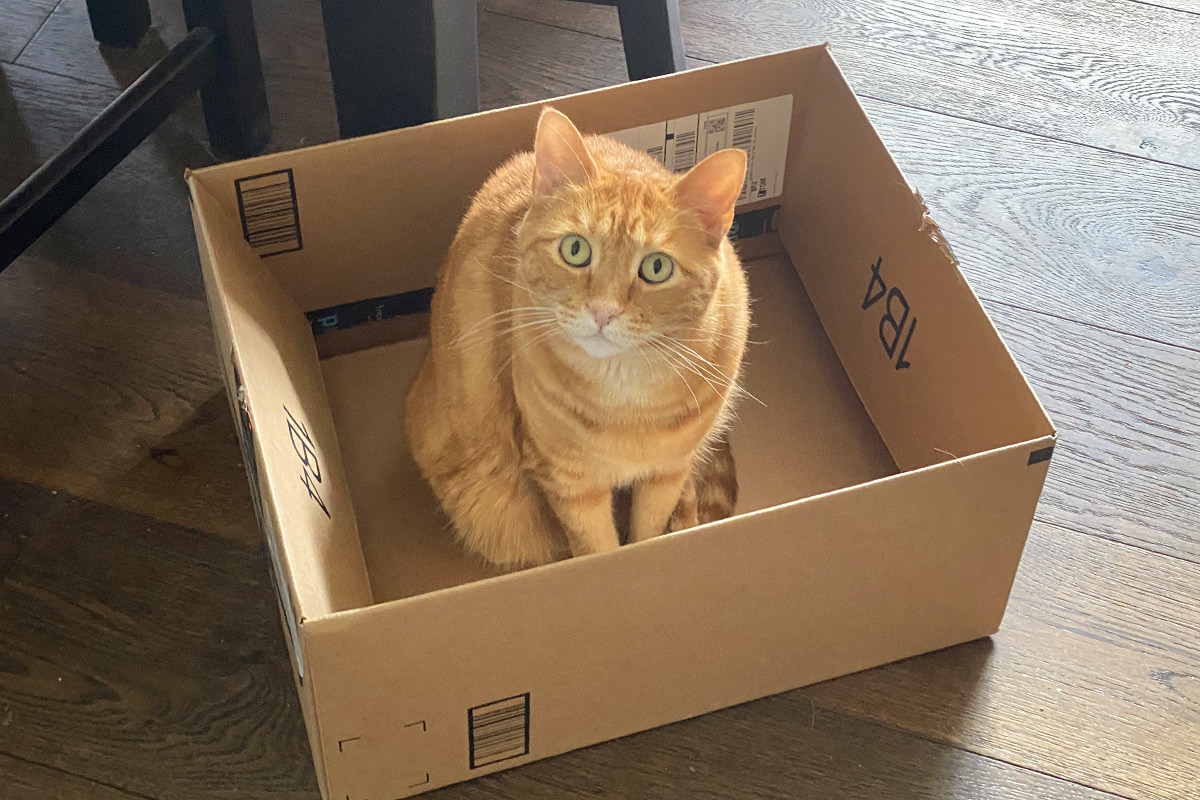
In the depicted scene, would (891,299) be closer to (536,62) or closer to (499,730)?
(499,730)

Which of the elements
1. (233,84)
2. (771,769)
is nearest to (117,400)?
(233,84)

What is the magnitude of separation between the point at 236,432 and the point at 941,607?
86cm

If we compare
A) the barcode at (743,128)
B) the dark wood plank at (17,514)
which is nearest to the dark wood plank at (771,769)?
the dark wood plank at (17,514)

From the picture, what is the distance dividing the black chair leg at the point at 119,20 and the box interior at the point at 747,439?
0.72 meters

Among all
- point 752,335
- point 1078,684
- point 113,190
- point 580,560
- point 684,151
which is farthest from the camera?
point 113,190

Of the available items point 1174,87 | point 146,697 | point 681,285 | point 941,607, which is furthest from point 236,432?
point 1174,87

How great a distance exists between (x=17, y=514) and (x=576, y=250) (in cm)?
80

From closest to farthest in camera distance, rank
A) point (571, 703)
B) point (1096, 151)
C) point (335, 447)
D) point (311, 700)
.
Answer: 1. point (311, 700)
2. point (571, 703)
3. point (335, 447)
4. point (1096, 151)

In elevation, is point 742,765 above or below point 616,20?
below

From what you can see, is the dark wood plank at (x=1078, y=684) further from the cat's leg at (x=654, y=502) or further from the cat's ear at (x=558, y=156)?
the cat's ear at (x=558, y=156)

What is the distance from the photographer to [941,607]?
1154 millimetres

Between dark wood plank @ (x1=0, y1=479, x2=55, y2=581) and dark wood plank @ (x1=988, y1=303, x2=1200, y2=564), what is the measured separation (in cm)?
122

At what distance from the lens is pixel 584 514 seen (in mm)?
1137

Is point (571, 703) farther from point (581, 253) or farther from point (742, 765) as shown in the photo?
point (581, 253)
